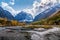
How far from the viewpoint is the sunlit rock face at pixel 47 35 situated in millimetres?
5168

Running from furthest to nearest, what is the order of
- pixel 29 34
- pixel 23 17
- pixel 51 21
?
pixel 23 17
pixel 51 21
pixel 29 34

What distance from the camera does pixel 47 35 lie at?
523cm

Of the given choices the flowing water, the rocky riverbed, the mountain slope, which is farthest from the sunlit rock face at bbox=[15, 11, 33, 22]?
the flowing water

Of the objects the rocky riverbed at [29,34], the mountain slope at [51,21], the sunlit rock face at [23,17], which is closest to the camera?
the rocky riverbed at [29,34]

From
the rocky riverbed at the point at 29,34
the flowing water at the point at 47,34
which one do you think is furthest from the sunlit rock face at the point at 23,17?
the flowing water at the point at 47,34

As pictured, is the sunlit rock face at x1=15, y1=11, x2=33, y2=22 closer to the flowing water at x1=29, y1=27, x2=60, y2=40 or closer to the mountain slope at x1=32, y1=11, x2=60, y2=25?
the mountain slope at x1=32, y1=11, x2=60, y2=25

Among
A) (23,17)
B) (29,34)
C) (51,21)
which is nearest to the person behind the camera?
(29,34)

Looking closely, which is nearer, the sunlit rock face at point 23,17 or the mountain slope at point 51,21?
the mountain slope at point 51,21

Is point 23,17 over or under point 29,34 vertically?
over

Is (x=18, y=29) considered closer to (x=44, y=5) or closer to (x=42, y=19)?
(x=42, y=19)

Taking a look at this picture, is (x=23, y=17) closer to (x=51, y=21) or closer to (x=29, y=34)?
(x=29, y=34)

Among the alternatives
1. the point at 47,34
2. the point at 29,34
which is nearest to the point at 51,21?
the point at 47,34

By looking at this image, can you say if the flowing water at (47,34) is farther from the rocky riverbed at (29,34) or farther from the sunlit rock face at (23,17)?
the sunlit rock face at (23,17)

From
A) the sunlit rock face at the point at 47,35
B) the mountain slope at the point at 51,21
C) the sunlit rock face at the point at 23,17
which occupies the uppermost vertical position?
the sunlit rock face at the point at 23,17
